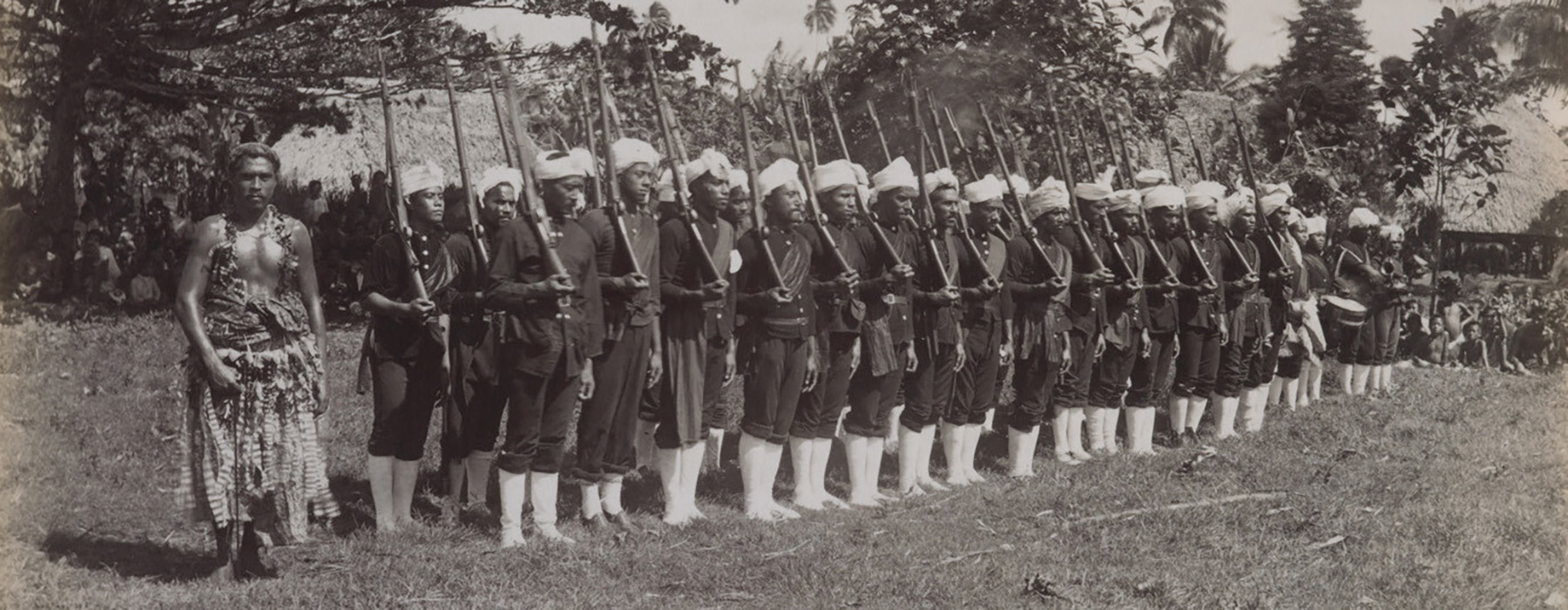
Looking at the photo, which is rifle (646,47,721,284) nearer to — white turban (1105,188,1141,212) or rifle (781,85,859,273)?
rifle (781,85,859,273)

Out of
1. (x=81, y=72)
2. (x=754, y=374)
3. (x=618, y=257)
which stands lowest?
(x=754, y=374)

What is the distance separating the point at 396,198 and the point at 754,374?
2.40 metres

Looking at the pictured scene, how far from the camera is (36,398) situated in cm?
1045

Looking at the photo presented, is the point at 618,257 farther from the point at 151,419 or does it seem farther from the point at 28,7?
the point at 28,7

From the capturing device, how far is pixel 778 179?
8375 mm

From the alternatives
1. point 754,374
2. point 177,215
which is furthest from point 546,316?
point 177,215

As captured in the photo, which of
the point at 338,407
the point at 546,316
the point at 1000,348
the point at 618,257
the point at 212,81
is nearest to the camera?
the point at 546,316

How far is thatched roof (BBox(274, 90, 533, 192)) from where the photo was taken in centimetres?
2173

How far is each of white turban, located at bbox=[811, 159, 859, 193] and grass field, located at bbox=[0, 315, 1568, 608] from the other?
6.90ft

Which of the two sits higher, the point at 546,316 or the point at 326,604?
the point at 546,316

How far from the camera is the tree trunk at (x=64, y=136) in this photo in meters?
11.7

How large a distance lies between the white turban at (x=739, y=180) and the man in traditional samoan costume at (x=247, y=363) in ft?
9.75

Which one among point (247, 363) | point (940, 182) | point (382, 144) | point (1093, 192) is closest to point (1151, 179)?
point (1093, 192)

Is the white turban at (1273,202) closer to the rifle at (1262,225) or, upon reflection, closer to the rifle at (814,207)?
the rifle at (1262,225)
